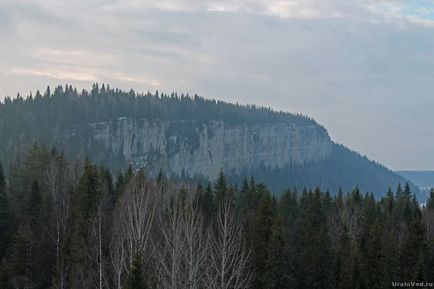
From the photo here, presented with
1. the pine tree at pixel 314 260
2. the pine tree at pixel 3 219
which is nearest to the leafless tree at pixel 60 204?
the pine tree at pixel 3 219

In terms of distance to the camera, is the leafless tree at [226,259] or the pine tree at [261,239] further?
the pine tree at [261,239]

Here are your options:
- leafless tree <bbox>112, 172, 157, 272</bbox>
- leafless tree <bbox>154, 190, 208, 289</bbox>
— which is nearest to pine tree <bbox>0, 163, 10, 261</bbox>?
leafless tree <bbox>112, 172, 157, 272</bbox>

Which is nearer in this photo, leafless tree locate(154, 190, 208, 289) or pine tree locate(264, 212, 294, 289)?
leafless tree locate(154, 190, 208, 289)

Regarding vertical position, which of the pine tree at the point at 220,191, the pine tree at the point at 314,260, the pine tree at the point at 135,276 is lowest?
the pine tree at the point at 314,260

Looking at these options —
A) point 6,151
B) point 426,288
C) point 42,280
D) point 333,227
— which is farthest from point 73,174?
point 6,151

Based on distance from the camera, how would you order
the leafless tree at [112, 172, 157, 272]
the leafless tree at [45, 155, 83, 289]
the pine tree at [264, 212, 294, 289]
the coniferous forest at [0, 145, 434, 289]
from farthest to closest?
the pine tree at [264, 212, 294, 289] < the leafless tree at [45, 155, 83, 289] < the coniferous forest at [0, 145, 434, 289] < the leafless tree at [112, 172, 157, 272]

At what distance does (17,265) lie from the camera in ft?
143

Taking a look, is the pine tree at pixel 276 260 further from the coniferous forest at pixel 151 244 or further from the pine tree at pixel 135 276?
the pine tree at pixel 135 276

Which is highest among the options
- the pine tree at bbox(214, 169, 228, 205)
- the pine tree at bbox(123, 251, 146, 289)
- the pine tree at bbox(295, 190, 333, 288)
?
the pine tree at bbox(214, 169, 228, 205)

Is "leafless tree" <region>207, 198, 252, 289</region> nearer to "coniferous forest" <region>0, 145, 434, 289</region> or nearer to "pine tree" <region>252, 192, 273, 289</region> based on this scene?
"coniferous forest" <region>0, 145, 434, 289</region>

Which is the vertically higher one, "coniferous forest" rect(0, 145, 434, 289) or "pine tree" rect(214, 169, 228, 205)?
"pine tree" rect(214, 169, 228, 205)

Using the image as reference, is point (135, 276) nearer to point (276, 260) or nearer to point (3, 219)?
point (276, 260)

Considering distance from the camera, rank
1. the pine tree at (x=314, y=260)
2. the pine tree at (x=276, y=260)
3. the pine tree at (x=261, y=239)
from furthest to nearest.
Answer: the pine tree at (x=314, y=260), the pine tree at (x=261, y=239), the pine tree at (x=276, y=260)

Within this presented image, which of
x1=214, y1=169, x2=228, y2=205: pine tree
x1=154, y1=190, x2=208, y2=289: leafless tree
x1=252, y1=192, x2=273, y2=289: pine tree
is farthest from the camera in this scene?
x1=214, y1=169, x2=228, y2=205: pine tree
